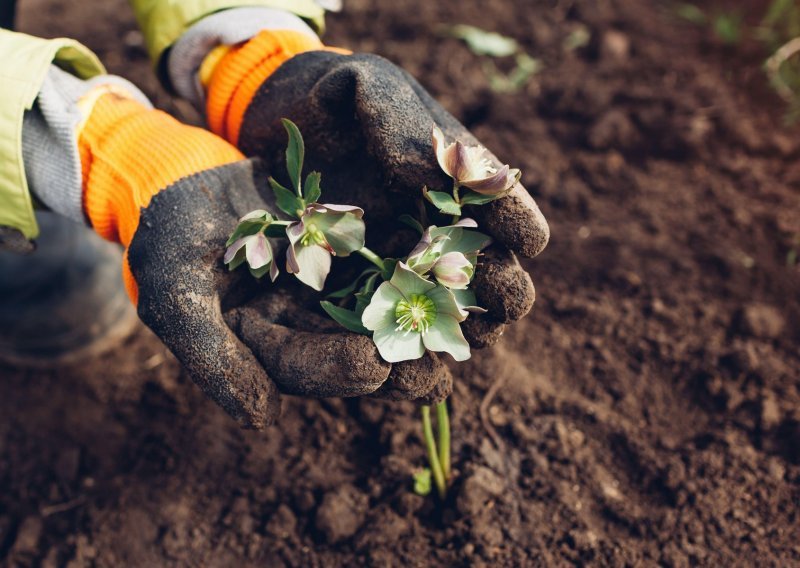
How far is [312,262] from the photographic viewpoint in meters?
1.17

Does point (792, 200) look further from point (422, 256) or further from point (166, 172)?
point (166, 172)

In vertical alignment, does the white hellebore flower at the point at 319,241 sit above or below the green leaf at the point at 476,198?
below

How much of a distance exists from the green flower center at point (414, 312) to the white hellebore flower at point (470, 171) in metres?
0.20

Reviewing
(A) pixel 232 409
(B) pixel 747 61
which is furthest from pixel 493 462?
(B) pixel 747 61

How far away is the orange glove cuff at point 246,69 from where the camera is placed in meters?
1.56

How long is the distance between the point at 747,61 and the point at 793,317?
3.78 ft

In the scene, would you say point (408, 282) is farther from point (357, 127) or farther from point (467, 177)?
point (357, 127)

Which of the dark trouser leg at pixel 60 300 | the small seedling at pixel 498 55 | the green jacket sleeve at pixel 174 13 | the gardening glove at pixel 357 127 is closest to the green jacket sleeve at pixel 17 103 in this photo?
the green jacket sleeve at pixel 174 13

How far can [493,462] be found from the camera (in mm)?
1628

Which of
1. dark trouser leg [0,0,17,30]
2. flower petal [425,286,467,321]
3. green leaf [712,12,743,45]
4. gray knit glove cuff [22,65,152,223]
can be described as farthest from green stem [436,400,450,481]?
green leaf [712,12,743,45]

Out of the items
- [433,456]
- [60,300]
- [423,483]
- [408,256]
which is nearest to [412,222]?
[408,256]

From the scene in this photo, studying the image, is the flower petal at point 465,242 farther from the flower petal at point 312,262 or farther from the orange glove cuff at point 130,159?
the orange glove cuff at point 130,159

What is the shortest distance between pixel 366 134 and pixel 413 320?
1.23ft

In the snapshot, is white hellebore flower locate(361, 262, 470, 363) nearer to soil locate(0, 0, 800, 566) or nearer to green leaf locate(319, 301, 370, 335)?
green leaf locate(319, 301, 370, 335)
